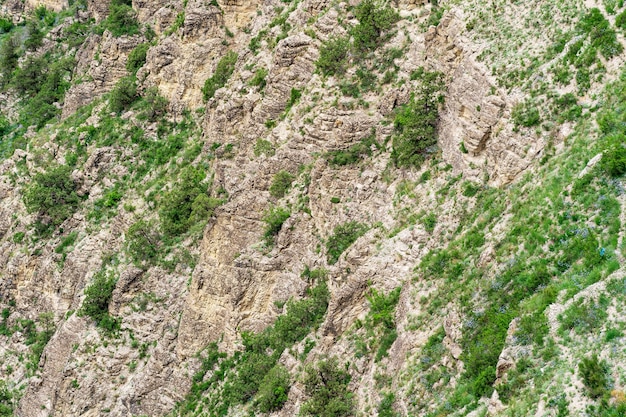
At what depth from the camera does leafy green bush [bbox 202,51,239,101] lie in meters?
70.9

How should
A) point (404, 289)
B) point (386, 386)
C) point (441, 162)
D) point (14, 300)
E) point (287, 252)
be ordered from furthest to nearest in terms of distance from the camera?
1. point (14, 300)
2. point (287, 252)
3. point (441, 162)
4. point (404, 289)
5. point (386, 386)

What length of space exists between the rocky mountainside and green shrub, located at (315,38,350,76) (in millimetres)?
204

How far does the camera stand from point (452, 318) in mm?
38969

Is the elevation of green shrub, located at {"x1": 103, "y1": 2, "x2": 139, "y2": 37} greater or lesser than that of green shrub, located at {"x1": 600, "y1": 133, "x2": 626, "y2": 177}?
greater

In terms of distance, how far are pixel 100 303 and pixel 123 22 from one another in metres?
33.6

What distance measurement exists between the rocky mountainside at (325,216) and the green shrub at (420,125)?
0.62 ft

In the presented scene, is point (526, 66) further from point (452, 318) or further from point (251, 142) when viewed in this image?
point (251, 142)

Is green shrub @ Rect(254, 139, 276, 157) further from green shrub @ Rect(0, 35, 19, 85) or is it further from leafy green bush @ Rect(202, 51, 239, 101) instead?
green shrub @ Rect(0, 35, 19, 85)

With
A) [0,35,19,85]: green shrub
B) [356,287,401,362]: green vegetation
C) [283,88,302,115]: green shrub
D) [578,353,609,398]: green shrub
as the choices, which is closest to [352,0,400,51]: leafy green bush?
[283,88,302,115]: green shrub

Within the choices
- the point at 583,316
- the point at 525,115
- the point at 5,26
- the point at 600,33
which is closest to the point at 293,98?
the point at 525,115

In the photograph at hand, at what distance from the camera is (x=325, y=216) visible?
5509 centimetres

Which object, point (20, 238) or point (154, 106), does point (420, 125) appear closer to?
point (154, 106)

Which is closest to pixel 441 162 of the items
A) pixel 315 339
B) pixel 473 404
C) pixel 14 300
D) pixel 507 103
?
pixel 507 103

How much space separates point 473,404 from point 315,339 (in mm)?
17735
